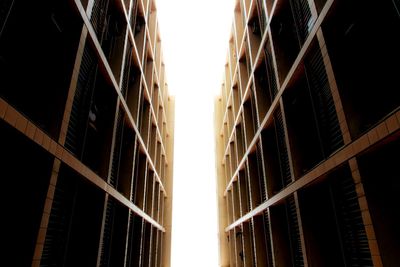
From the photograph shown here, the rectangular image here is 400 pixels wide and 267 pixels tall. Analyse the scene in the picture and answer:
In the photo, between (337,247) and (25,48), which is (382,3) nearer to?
(337,247)

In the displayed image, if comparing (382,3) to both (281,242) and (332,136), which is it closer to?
(332,136)

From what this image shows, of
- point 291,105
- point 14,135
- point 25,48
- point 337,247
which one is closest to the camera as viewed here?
point 14,135

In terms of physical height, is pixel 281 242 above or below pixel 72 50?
below

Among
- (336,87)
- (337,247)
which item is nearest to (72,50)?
(336,87)

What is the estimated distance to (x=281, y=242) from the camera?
818 centimetres

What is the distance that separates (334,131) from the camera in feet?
17.2

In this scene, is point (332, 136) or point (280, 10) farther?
point (280, 10)

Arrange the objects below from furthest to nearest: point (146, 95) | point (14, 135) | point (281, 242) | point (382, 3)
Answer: point (146, 95) → point (281, 242) → point (382, 3) → point (14, 135)

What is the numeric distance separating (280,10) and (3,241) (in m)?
8.76

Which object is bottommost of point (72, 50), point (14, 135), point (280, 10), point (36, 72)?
point (14, 135)

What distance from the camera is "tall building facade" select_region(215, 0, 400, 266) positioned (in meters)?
3.87

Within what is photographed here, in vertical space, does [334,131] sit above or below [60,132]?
above

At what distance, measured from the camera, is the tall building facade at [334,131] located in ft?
12.7

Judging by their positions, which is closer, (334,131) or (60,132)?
(60,132)
